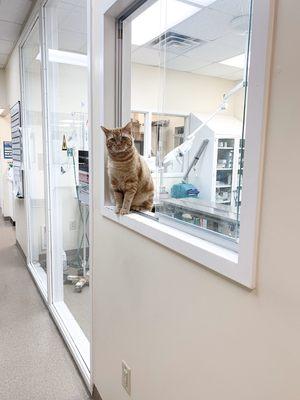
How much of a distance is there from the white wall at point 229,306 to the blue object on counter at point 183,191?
360mm

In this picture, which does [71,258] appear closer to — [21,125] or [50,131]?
[50,131]

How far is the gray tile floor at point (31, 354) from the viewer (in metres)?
1.80

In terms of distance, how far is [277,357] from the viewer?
65 cm

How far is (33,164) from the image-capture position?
11.4 feet

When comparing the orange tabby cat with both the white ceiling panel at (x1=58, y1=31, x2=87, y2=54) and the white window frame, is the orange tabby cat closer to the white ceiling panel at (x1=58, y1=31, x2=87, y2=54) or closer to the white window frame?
the white window frame

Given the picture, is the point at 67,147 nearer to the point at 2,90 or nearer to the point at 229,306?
the point at 229,306

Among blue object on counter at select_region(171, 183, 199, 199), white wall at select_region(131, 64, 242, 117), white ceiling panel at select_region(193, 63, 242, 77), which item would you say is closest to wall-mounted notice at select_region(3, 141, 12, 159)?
white wall at select_region(131, 64, 242, 117)

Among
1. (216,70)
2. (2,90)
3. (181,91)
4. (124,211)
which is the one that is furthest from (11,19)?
(216,70)

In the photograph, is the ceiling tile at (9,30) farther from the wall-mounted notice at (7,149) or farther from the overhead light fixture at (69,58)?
the wall-mounted notice at (7,149)

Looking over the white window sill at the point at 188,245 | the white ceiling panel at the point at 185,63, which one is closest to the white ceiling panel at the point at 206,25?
the white ceiling panel at the point at 185,63

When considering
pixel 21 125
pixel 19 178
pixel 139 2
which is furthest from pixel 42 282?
pixel 139 2

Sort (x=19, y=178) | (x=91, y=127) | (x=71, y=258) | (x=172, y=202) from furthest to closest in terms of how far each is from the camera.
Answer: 1. (x=19, y=178)
2. (x=71, y=258)
3. (x=91, y=127)
4. (x=172, y=202)

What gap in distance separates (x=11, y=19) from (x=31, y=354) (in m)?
3.23

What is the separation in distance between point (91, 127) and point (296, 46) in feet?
3.82
